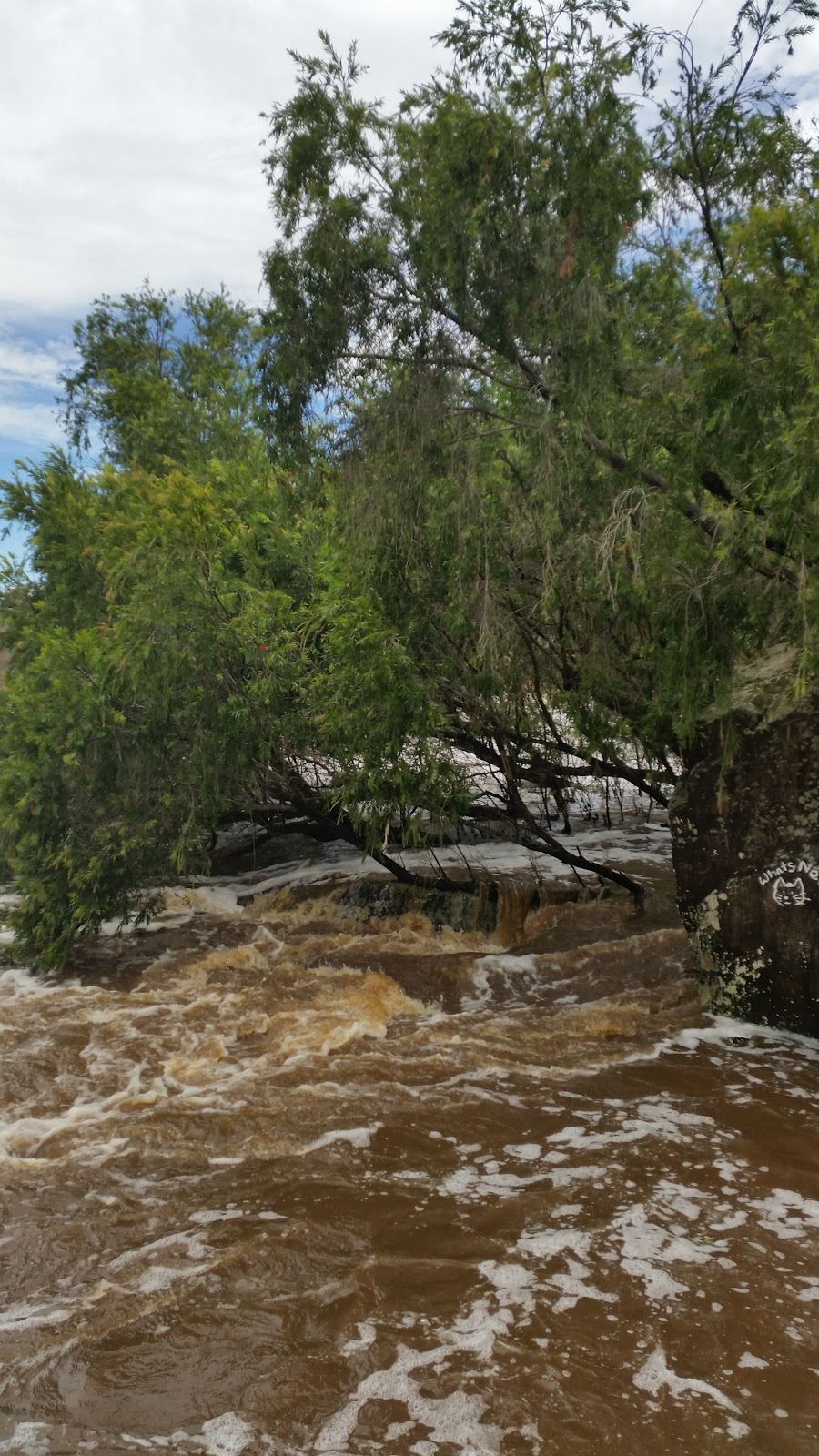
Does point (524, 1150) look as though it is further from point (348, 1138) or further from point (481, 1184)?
point (348, 1138)

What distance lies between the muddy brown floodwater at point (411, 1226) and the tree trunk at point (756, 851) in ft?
1.23

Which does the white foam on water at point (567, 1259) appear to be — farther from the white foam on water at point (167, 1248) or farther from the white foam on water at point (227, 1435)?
the white foam on water at point (167, 1248)

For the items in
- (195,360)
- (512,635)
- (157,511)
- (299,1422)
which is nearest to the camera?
(299,1422)

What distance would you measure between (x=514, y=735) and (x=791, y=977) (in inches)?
150

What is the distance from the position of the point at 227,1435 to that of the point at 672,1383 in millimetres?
1610

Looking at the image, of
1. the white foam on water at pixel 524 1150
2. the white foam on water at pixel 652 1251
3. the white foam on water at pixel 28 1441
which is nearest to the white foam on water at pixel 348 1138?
the white foam on water at pixel 524 1150

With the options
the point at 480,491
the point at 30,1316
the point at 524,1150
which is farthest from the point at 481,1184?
the point at 480,491

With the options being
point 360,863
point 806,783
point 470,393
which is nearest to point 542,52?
point 470,393

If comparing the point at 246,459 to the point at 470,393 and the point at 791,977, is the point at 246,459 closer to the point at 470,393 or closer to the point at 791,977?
the point at 470,393

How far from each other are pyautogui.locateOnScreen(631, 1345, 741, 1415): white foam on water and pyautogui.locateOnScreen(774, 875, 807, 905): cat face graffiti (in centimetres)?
378

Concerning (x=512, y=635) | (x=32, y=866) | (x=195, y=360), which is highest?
(x=195, y=360)

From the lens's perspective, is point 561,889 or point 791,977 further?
point 561,889

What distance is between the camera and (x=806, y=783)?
22.4ft

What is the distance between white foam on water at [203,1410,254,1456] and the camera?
333cm
